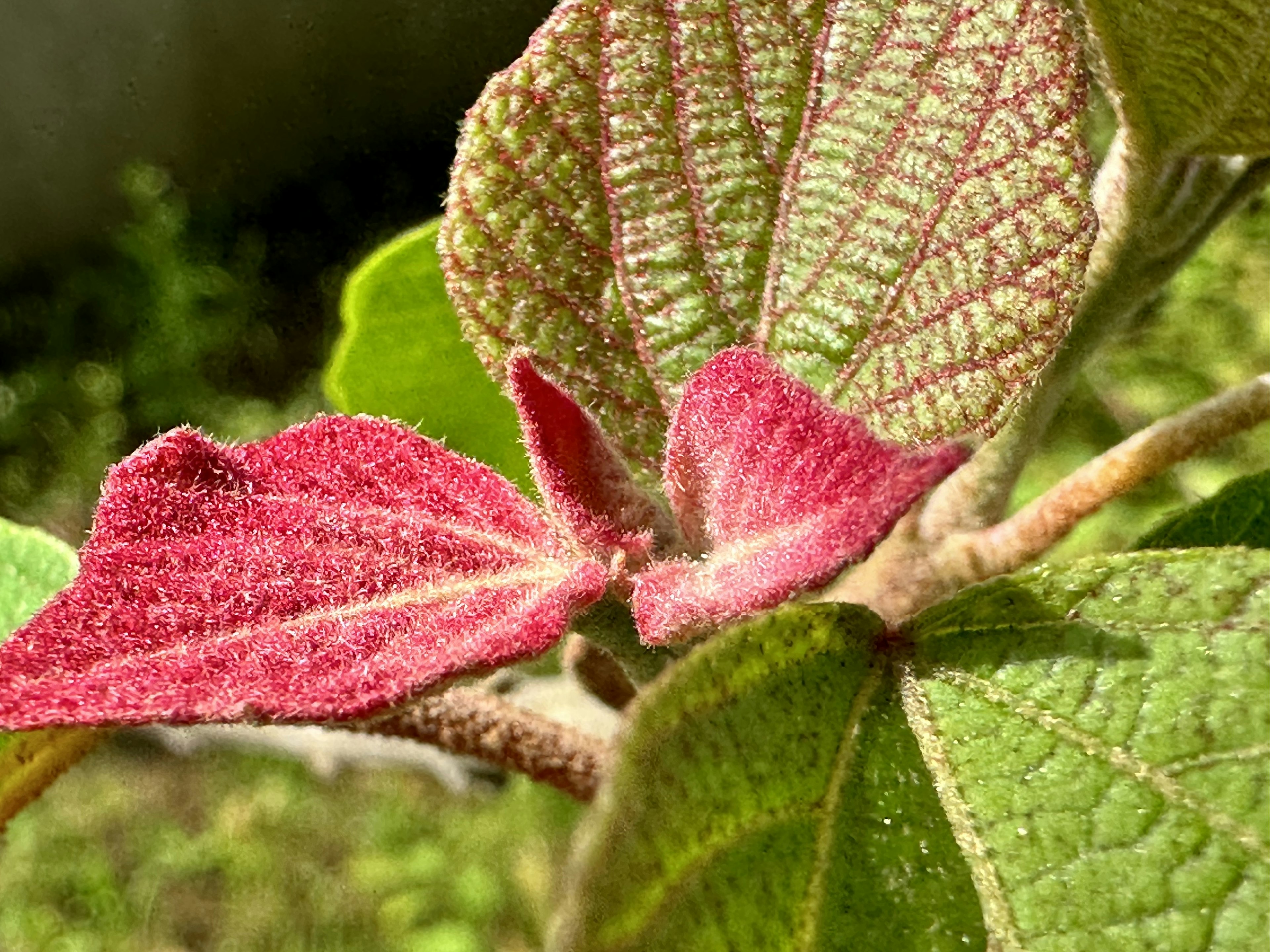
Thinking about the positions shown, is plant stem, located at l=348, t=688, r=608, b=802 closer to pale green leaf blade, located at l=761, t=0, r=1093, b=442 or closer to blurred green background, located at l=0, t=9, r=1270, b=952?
pale green leaf blade, located at l=761, t=0, r=1093, b=442

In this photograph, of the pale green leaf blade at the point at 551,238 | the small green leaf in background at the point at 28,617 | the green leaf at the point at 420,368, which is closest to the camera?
the pale green leaf blade at the point at 551,238

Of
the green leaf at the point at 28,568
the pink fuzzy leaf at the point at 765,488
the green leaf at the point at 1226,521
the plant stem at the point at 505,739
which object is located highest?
the pink fuzzy leaf at the point at 765,488

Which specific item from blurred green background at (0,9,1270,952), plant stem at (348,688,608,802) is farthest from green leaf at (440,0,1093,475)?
blurred green background at (0,9,1270,952)

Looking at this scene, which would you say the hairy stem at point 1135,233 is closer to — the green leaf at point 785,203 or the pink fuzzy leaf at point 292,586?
the green leaf at point 785,203

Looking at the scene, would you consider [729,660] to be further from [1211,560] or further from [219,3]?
[219,3]

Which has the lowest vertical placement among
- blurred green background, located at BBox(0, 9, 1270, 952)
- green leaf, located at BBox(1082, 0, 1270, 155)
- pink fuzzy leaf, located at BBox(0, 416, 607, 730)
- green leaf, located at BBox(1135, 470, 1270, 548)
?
blurred green background, located at BBox(0, 9, 1270, 952)

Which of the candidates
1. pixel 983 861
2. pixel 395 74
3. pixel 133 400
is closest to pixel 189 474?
pixel 983 861

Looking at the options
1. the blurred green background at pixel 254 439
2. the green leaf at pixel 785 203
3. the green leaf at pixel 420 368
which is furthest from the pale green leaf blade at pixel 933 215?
the blurred green background at pixel 254 439
